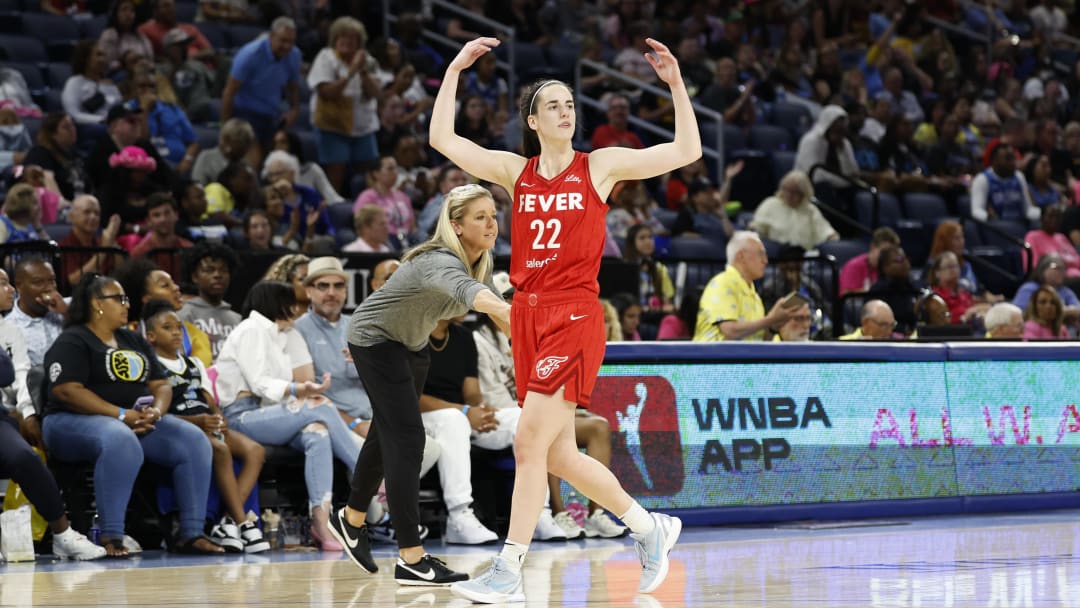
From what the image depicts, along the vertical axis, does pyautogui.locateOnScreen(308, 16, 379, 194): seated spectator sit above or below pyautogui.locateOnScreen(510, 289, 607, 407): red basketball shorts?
above

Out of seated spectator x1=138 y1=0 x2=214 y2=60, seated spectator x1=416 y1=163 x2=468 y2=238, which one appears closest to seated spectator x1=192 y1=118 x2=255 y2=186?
seated spectator x1=416 y1=163 x2=468 y2=238

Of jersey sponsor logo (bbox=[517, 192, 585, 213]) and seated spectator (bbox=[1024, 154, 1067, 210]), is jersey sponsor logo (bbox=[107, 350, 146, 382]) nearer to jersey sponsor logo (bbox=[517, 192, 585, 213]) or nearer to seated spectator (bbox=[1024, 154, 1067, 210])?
jersey sponsor logo (bbox=[517, 192, 585, 213])

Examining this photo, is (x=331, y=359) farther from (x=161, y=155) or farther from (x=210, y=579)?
(x=161, y=155)

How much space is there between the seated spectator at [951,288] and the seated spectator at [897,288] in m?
0.23

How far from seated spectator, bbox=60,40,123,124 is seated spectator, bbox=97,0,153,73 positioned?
39 cm

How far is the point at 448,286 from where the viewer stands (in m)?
6.00

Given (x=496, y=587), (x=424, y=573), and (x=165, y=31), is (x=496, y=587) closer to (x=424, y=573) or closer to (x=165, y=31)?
(x=424, y=573)

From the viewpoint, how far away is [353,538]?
671cm

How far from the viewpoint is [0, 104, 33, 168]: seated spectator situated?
11914 mm

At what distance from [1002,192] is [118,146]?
9.80 meters

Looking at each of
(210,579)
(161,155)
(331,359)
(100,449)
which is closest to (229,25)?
(161,155)

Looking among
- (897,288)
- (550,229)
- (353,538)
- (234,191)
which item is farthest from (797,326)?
(550,229)

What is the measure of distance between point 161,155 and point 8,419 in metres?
4.74

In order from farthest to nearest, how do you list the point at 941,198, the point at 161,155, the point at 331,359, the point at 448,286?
the point at 941,198 → the point at 161,155 → the point at 331,359 → the point at 448,286
